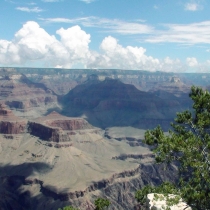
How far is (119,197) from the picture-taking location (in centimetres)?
14538

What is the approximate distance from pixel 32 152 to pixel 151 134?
5834 inches

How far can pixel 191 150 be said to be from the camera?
94.9 ft

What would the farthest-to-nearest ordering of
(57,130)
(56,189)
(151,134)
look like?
(57,130) < (56,189) < (151,134)

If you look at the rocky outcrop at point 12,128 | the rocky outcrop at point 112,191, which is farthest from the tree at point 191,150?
the rocky outcrop at point 12,128

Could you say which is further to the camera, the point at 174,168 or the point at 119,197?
the point at 174,168

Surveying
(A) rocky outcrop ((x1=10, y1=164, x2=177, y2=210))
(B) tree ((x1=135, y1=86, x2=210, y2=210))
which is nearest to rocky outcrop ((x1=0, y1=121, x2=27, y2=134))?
(A) rocky outcrop ((x1=10, y1=164, x2=177, y2=210))

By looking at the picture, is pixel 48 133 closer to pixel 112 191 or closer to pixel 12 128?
pixel 12 128

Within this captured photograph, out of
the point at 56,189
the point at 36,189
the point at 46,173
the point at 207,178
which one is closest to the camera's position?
the point at 207,178

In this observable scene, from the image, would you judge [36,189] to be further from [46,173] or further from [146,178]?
[146,178]

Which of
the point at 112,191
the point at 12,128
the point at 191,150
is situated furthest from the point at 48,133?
the point at 191,150

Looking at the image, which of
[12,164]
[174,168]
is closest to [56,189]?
[12,164]

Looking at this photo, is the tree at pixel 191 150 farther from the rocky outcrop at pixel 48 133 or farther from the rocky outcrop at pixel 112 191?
the rocky outcrop at pixel 48 133

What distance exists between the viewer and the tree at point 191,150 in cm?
2764

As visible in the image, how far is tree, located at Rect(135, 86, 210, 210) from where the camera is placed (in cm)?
2764
